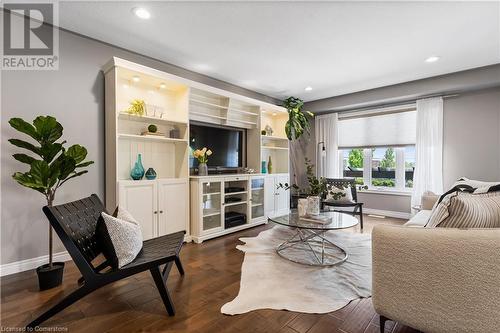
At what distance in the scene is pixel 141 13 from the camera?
2336 millimetres

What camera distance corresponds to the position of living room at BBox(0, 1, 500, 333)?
1544 millimetres

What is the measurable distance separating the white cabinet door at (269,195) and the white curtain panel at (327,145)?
1658mm

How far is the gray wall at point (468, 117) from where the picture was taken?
146 inches

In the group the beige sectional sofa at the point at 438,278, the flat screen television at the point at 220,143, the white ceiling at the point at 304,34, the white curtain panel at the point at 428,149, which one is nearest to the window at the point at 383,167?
the white curtain panel at the point at 428,149

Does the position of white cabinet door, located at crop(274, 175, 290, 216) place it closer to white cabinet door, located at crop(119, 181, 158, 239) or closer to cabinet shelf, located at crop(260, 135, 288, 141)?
cabinet shelf, located at crop(260, 135, 288, 141)

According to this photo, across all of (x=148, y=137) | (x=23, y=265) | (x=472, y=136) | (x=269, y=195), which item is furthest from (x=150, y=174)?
(x=472, y=136)

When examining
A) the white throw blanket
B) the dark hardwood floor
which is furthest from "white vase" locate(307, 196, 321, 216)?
the dark hardwood floor

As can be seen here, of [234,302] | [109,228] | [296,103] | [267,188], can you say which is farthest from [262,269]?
[296,103]

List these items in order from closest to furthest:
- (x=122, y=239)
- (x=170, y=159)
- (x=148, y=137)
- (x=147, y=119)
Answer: (x=122, y=239) < (x=148, y=137) < (x=147, y=119) < (x=170, y=159)

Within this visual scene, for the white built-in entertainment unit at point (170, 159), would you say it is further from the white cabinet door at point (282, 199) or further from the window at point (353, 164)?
the window at point (353, 164)

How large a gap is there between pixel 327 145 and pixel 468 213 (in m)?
4.28

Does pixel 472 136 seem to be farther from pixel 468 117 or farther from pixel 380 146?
pixel 380 146

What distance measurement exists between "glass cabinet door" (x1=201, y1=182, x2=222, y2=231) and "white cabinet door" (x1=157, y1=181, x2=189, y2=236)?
28cm

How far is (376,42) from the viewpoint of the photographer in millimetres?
2867
